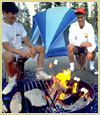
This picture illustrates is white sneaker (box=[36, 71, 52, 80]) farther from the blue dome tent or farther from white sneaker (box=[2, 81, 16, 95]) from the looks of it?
the blue dome tent

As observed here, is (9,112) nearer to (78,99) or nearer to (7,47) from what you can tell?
(78,99)

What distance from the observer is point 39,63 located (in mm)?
3041

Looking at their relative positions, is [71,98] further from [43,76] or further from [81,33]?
[81,33]

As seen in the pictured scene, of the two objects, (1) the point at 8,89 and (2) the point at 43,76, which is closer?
(1) the point at 8,89

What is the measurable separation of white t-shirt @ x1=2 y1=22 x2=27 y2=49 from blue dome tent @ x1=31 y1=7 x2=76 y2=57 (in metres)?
1.77

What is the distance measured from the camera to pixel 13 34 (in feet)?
9.87

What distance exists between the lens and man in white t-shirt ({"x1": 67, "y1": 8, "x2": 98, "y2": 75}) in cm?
338

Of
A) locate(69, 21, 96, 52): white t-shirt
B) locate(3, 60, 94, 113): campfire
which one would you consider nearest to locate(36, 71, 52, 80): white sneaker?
locate(3, 60, 94, 113): campfire

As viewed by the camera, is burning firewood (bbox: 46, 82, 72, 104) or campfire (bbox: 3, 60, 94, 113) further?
burning firewood (bbox: 46, 82, 72, 104)

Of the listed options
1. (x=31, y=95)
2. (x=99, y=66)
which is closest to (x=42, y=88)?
(x=31, y=95)

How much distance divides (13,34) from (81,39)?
1485 millimetres

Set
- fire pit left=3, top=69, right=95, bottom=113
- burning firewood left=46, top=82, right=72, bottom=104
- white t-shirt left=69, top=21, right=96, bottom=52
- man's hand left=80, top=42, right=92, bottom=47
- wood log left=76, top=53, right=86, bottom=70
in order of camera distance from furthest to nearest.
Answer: wood log left=76, top=53, right=86, bottom=70 < white t-shirt left=69, top=21, right=96, bottom=52 < man's hand left=80, top=42, right=92, bottom=47 < burning firewood left=46, top=82, right=72, bottom=104 < fire pit left=3, top=69, right=95, bottom=113

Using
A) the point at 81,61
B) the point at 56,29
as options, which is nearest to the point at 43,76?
the point at 81,61

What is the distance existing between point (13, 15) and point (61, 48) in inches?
101
